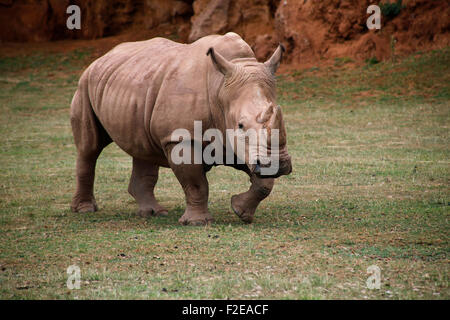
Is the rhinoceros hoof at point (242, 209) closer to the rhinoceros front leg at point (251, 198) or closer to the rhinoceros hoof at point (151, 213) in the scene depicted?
the rhinoceros front leg at point (251, 198)

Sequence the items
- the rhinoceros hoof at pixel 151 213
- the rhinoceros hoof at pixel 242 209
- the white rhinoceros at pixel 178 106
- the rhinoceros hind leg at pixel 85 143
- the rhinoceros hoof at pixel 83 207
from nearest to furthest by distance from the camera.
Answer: the white rhinoceros at pixel 178 106
the rhinoceros hoof at pixel 242 209
the rhinoceros hoof at pixel 151 213
the rhinoceros hind leg at pixel 85 143
the rhinoceros hoof at pixel 83 207

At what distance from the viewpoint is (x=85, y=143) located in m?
9.21

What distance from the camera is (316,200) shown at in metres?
9.59

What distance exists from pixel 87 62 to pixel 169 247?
2135 cm

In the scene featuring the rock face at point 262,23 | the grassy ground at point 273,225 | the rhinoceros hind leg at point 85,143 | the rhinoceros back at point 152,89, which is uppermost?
the rock face at point 262,23

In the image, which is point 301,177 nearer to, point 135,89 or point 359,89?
point 135,89

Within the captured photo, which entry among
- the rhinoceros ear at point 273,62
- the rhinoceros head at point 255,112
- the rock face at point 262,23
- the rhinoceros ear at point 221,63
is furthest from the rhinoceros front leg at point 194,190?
the rock face at point 262,23

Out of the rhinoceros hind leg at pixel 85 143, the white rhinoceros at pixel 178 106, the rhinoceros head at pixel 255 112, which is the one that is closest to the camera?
the rhinoceros head at pixel 255 112

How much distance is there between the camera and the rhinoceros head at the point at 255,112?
22.9 feet

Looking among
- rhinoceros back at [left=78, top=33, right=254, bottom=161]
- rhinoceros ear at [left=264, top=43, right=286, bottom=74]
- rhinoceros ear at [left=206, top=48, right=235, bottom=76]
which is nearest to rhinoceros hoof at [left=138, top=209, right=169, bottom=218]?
rhinoceros back at [left=78, top=33, right=254, bottom=161]

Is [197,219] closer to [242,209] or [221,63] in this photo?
[242,209]

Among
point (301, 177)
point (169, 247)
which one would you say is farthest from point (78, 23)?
point (169, 247)

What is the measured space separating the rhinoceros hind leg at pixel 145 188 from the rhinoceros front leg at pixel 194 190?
0.96m

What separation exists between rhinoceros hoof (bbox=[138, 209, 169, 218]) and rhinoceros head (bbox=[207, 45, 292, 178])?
1972mm
